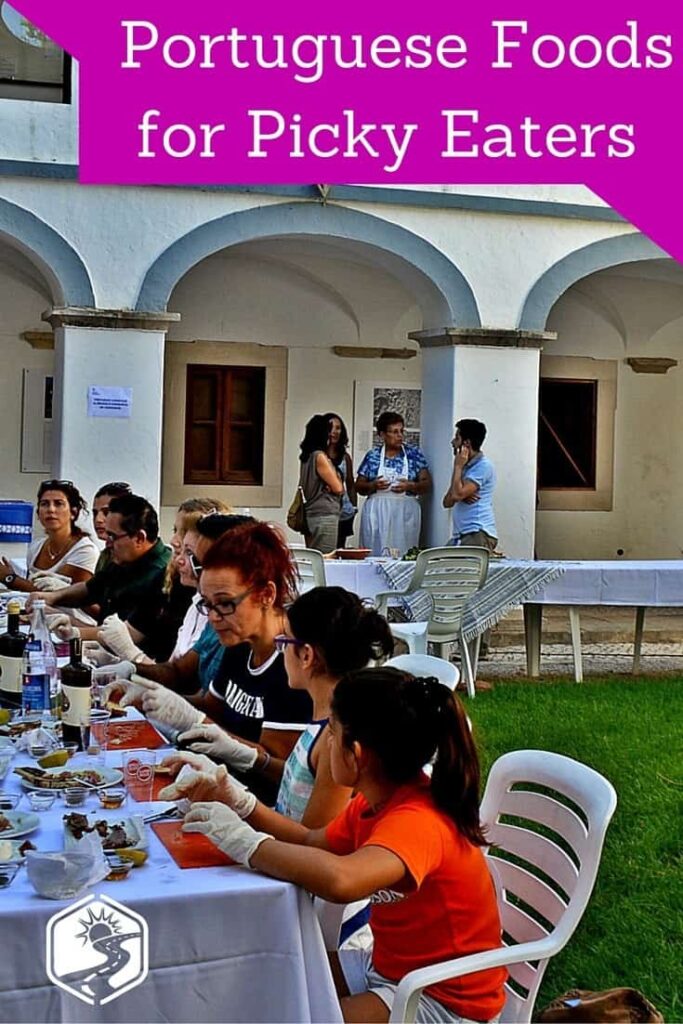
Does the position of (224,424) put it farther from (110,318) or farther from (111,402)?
(110,318)

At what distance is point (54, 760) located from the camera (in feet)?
9.70

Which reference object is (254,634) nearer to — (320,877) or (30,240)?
(320,877)

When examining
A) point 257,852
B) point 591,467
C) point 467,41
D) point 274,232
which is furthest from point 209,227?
point 257,852

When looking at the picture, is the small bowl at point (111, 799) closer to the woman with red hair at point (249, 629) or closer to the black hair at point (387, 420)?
the woman with red hair at point (249, 629)

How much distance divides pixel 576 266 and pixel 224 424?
3497 millimetres

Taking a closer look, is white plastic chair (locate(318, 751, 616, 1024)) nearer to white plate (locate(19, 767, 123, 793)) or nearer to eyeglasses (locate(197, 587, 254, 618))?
white plate (locate(19, 767, 123, 793))

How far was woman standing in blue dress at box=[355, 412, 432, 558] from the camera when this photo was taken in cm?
934

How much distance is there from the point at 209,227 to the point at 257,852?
299 inches

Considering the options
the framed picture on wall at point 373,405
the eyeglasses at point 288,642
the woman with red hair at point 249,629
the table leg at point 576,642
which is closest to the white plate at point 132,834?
the eyeglasses at point 288,642

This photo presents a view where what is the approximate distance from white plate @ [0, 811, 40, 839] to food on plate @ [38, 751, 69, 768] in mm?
379

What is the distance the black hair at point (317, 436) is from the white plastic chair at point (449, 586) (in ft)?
5.74

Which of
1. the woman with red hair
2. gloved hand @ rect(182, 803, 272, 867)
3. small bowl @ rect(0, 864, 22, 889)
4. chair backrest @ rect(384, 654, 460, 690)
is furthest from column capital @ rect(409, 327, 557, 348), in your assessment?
small bowl @ rect(0, 864, 22, 889)

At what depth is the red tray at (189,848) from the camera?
2.33 metres

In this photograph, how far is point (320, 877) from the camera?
2195mm
